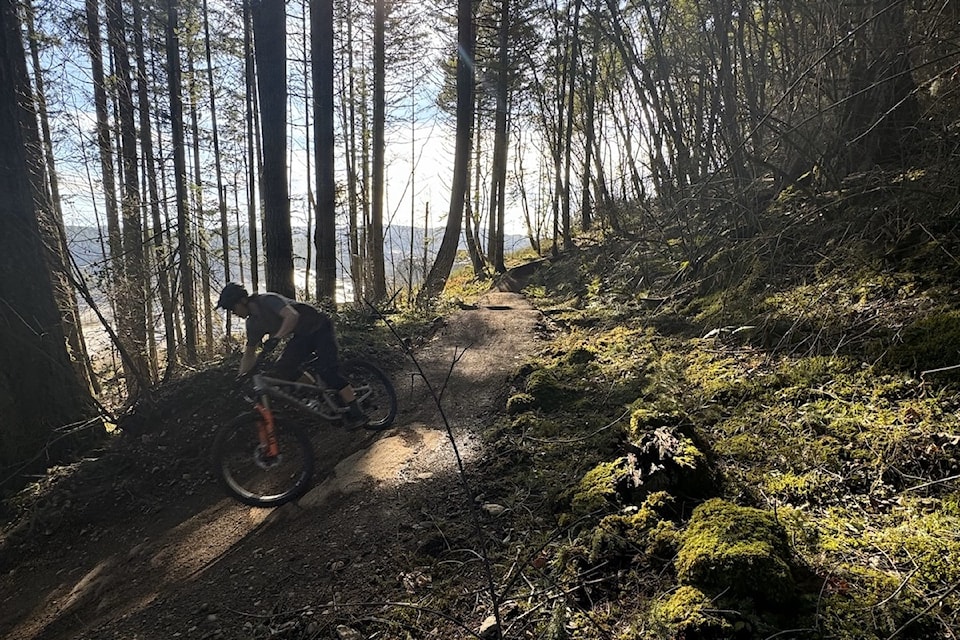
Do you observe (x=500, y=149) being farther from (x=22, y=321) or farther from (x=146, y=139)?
(x=22, y=321)

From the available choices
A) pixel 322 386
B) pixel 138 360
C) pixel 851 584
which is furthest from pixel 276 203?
pixel 851 584

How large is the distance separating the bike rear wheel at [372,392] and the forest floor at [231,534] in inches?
8.3

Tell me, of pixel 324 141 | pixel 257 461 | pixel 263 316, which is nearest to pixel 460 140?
pixel 324 141

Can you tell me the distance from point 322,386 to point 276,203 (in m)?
4.49

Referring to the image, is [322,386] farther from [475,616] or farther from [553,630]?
[553,630]

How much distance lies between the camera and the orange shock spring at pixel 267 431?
4681 mm

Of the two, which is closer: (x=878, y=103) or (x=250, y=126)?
(x=878, y=103)

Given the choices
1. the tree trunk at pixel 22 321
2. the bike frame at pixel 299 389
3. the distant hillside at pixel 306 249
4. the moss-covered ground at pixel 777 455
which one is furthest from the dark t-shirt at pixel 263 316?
the distant hillside at pixel 306 249

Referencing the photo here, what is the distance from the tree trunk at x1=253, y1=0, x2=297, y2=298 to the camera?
8023 mm

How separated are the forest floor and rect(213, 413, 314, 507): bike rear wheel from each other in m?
0.19

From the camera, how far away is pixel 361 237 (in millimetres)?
16062

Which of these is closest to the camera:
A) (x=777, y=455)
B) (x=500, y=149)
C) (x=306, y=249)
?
(x=777, y=455)

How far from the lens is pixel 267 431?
4711mm

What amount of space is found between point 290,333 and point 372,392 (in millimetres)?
1381
